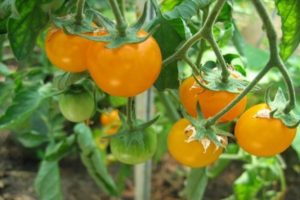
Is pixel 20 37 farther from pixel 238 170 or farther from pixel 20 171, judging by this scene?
pixel 238 170

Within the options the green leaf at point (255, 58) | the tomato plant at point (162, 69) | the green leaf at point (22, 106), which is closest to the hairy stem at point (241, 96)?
the tomato plant at point (162, 69)

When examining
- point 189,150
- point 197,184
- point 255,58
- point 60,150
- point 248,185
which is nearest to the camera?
point 189,150

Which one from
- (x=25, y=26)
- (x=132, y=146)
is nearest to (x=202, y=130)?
(x=132, y=146)

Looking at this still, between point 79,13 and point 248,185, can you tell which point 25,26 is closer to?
point 79,13

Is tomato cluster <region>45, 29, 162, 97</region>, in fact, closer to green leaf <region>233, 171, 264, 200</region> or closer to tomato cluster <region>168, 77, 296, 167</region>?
tomato cluster <region>168, 77, 296, 167</region>

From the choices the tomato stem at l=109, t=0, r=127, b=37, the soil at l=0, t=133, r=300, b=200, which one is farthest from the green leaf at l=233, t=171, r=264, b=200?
the tomato stem at l=109, t=0, r=127, b=37
